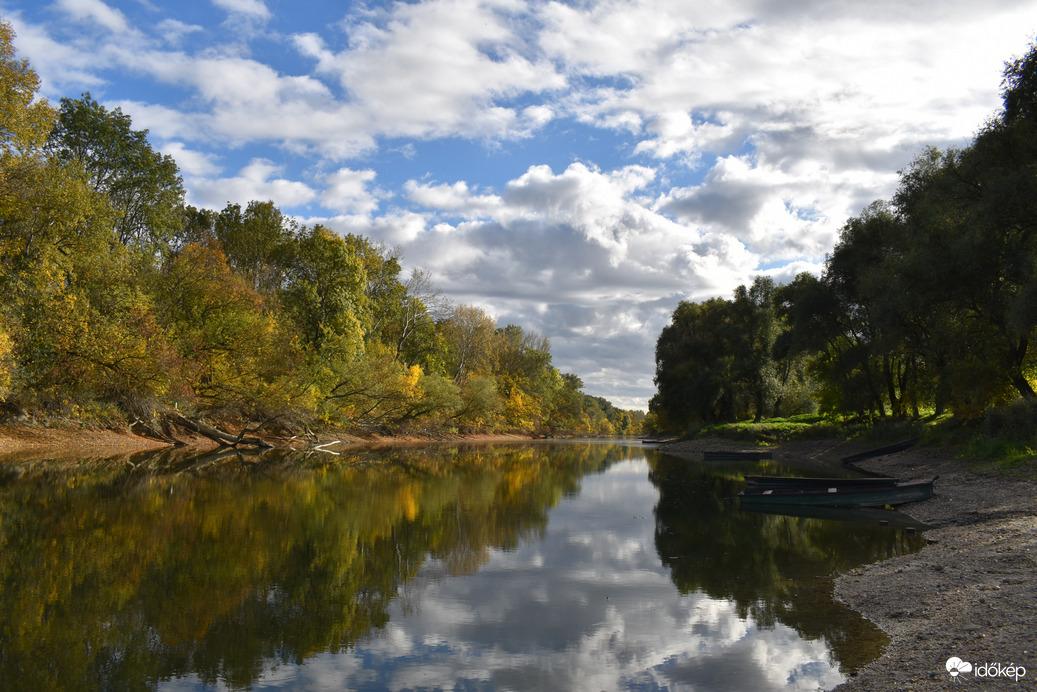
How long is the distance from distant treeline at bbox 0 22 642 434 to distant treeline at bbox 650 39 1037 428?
33.7 metres

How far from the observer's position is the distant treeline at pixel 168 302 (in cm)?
2495

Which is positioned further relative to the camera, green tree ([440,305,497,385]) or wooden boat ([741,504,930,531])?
green tree ([440,305,497,385])

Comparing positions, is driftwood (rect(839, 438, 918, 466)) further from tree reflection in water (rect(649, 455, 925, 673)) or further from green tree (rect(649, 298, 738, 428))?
green tree (rect(649, 298, 738, 428))

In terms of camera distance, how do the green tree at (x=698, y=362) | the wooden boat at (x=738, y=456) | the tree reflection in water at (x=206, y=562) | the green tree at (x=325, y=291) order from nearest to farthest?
the tree reflection in water at (x=206, y=562) → the wooden boat at (x=738, y=456) → the green tree at (x=325, y=291) → the green tree at (x=698, y=362)

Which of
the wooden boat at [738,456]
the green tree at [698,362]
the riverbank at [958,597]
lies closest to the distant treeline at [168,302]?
the green tree at [698,362]

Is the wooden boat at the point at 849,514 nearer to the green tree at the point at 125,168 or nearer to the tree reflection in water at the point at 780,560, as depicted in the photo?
the tree reflection in water at the point at 780,560

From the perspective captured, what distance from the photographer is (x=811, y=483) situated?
2025 cm

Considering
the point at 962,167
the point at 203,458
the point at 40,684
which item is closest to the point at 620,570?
the point at 40,684

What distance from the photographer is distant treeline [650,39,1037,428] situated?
23.0 m

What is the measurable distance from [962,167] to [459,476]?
25416 mm

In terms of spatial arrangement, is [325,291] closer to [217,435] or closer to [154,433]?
[217,435]

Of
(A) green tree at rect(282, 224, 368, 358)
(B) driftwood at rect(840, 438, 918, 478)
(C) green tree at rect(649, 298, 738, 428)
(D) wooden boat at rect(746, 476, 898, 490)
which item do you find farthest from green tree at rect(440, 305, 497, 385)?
(D) wooden boat at rect(746, 476, 898, 490)

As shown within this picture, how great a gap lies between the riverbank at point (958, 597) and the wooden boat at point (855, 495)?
1.28 m

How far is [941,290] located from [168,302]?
3971cm
